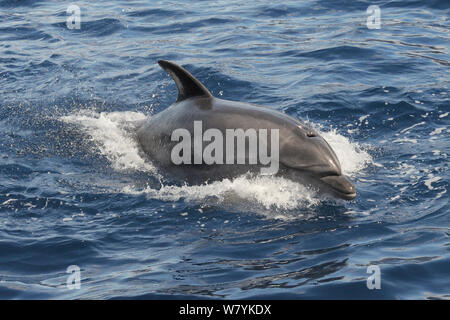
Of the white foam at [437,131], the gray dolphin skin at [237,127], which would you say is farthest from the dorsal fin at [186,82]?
the white foam at [437,131]

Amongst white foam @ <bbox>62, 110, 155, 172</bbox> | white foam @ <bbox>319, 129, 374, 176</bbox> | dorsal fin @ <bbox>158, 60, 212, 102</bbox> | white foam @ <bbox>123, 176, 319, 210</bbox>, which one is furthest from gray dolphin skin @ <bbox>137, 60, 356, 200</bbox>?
white foam @ <bbox>319, 129, 374, 176</bbox>

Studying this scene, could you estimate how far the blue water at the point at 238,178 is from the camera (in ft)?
26.1

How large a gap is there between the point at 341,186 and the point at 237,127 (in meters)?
1.78

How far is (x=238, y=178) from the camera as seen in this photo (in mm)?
10258

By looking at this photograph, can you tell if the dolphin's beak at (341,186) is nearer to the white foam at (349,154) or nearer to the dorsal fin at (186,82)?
the white foam at (349,154)

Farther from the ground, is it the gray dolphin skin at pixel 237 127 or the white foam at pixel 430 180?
the gray dolphin skin at pixel 237 127

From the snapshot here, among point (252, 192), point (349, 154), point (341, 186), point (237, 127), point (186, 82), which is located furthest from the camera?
point (349, 154)

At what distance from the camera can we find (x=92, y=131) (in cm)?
1341

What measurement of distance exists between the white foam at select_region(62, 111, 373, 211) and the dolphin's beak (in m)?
0.37

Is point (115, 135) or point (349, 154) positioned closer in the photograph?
point (349, 154)

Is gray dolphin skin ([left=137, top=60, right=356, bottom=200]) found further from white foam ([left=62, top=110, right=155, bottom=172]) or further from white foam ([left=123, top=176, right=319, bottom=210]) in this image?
white foam ([left=62, top=110, right=155, bottom=172])

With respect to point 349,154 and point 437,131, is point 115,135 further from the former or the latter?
point 437,131

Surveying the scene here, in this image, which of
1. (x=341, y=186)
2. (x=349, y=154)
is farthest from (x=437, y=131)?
(x=341, y=186)

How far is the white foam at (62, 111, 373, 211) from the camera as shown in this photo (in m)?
9.90
